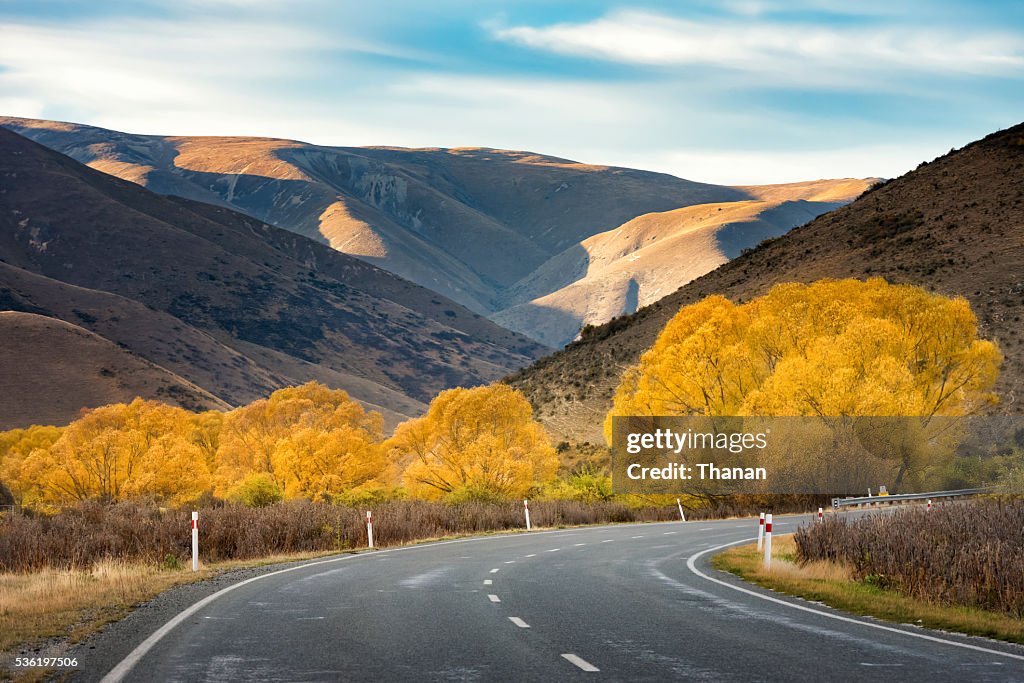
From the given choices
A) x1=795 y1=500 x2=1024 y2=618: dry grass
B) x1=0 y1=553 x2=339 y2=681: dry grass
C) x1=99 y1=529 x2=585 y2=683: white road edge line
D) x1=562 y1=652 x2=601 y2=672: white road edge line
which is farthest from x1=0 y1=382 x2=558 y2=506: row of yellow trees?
x1=562 y1=652 x2=601 y2=672: white road edge line

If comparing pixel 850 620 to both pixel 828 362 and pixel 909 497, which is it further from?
pixel 828 362

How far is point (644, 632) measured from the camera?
1273cm

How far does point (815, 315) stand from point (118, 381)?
108m

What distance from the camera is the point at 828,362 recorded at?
168ft

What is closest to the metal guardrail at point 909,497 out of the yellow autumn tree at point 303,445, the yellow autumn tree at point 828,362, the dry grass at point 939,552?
the yellow autumn tree at point 828,362

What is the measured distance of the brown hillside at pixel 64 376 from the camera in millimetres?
138250

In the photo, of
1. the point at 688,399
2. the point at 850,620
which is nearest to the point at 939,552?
the point at 850,620

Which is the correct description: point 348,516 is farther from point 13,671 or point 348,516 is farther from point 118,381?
point 118,381

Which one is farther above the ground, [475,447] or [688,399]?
[688,399]

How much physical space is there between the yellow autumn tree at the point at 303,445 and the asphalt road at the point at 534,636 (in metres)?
46.6

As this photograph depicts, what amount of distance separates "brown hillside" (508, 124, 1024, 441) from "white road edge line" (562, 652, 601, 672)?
65.8m

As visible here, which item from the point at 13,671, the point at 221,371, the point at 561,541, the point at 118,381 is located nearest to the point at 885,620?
the point at 13,671

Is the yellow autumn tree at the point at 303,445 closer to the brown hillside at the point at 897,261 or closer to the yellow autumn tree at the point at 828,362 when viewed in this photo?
the yellow autumn tree at the point at 828,362

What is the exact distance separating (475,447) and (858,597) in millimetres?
39377
